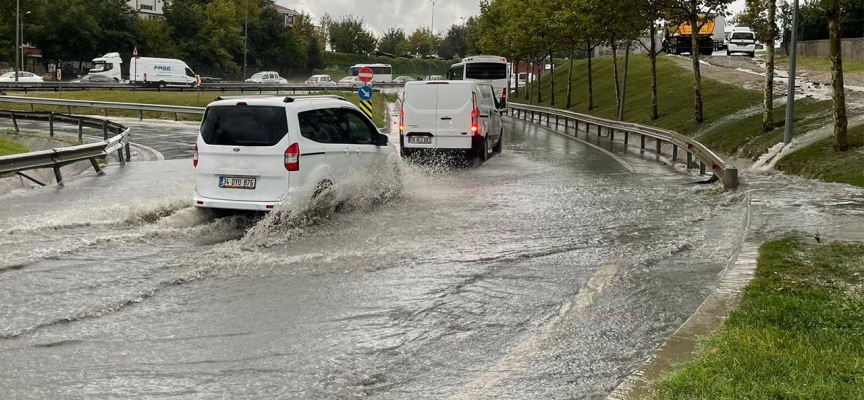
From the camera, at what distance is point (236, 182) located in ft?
37.1

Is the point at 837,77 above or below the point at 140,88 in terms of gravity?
below

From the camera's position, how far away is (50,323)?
6875 mm

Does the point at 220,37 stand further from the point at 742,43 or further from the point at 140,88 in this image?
the point at 742,43

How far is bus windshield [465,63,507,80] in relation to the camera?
2074 inches

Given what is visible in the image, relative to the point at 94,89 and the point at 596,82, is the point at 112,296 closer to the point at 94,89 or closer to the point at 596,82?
the point at 94,89

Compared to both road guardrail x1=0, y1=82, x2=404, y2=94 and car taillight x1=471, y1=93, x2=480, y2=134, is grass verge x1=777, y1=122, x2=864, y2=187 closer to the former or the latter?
car taillight x1=471, y1=93, x2=480, y2=134

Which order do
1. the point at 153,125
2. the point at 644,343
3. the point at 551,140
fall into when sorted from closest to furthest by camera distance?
1. the point at 644,343
2. the point at 551,140
3. the point at 153,125


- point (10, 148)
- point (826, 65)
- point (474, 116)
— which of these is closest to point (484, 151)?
point (474, 116)

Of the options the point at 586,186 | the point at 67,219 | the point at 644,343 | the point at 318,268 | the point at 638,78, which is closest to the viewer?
the point at 644,343

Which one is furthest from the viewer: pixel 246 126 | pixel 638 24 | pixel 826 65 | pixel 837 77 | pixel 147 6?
pixel 147 6

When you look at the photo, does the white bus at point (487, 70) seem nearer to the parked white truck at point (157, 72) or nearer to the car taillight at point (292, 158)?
the parked white truck at point (157, 72)

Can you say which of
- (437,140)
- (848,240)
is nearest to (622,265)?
(848,240)

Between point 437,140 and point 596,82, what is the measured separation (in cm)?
4833

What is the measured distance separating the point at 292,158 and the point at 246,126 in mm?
721
